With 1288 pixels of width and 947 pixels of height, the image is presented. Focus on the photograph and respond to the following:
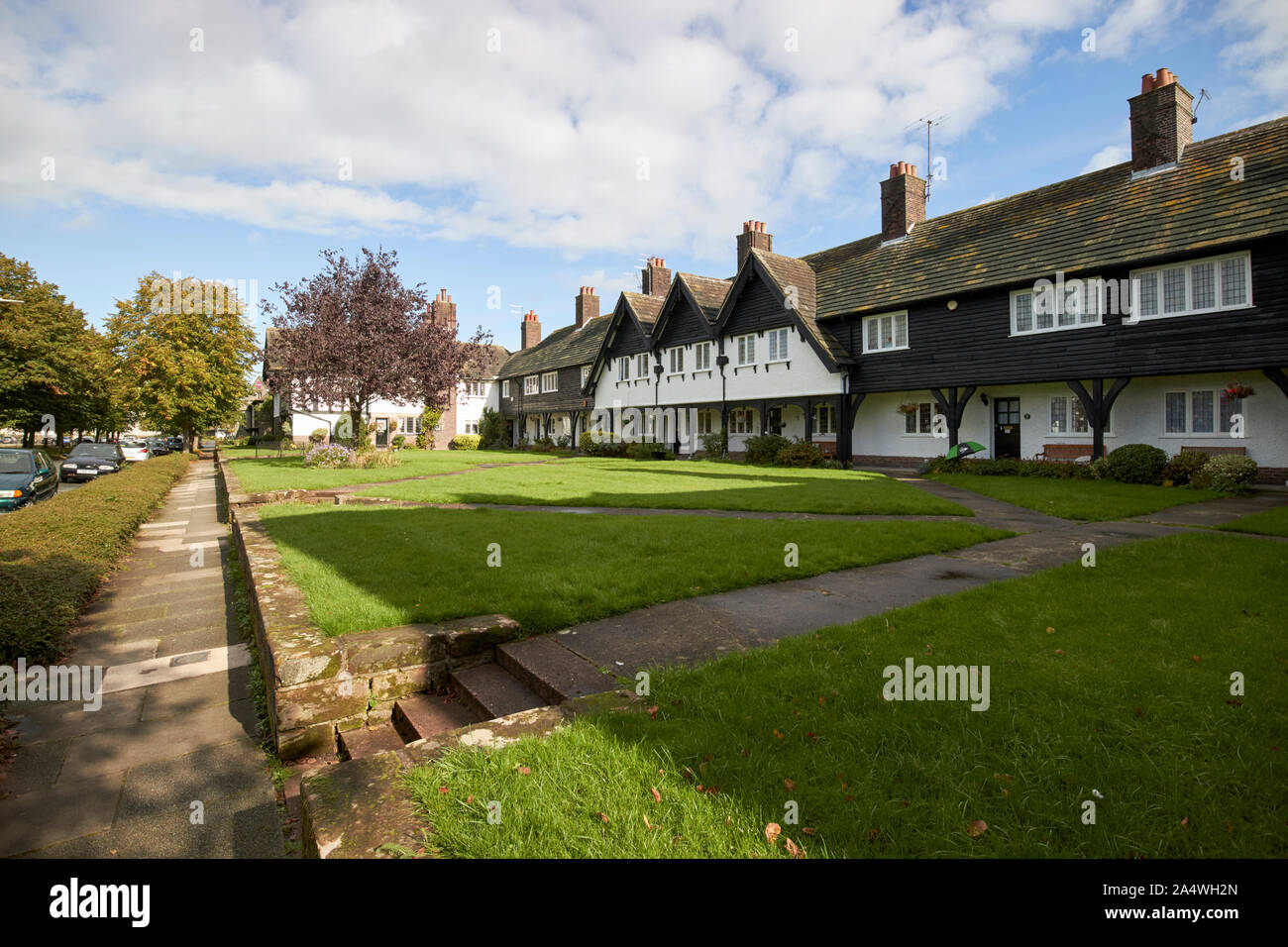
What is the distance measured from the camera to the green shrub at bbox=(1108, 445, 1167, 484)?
59.3ft

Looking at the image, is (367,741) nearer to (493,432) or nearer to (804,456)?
(804,456)

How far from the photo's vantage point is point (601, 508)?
45.4ft

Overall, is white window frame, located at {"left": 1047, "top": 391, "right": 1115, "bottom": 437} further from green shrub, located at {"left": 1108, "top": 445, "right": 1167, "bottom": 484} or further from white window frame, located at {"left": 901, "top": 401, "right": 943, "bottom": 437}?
white window frame, located at {"left": 901, "top": 401, "right": 943, "bottom": 437}

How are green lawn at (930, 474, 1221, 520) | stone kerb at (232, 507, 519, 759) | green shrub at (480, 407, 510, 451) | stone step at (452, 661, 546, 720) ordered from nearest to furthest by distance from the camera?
1. stone kerb at (232, 507, 519, 759)
2. stone step at (452, 661, 546, 720)
3. green lawn at (930, 474, 1221, 520)
4. green shrub at (480, 407, 510, 451)

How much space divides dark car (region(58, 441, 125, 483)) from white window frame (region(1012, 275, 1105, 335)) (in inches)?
1448

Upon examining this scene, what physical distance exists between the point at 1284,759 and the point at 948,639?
1967 mm

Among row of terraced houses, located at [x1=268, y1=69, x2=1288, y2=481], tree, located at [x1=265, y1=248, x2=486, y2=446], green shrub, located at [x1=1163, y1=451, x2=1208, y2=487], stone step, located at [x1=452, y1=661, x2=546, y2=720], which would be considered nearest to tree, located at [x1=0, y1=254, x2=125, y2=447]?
tree, located at [x1=265, y1=248, x2=486, y2=446]

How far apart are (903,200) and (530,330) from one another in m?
39.1

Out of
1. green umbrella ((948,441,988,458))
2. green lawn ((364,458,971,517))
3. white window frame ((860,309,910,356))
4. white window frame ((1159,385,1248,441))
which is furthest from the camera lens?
white window frame ((860,309,910,356))

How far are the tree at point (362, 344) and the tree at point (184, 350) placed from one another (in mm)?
20482

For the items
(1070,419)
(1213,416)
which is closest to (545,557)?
(1213,416)

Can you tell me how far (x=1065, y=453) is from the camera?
22078mm

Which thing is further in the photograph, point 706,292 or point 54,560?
point 706,292

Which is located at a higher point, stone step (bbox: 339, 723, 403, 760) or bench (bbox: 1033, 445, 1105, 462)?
bench (bbox: 1033, 445, 1105, 462)
